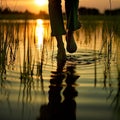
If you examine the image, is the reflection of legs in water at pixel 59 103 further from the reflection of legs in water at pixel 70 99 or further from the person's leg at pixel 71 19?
the person's leg at pixel 71 19

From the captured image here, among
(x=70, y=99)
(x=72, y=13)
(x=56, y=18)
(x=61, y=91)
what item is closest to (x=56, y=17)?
(x=56, y=18)

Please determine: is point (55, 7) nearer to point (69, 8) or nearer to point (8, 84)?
point (69, 8)

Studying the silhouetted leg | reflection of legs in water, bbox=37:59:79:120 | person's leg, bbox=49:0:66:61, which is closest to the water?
reflection of legs in water, bbox=37:59:79:120

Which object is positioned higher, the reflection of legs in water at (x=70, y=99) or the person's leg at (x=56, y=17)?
the person's leg at (x=56, y=17)

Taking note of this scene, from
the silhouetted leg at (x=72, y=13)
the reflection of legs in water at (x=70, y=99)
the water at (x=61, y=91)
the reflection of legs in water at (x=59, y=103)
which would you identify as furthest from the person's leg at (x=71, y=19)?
the reflection of legs in water at (x=59, y=103)

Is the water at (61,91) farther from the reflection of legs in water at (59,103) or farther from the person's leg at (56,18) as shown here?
the person's leg at (56,18)

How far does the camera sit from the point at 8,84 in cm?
275

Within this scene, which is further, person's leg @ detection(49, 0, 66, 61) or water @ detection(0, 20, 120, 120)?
person's leg @ detection(49, 0, 66, 61)

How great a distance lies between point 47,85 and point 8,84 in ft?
0.92

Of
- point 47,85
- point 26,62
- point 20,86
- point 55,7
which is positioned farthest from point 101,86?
point 55,7

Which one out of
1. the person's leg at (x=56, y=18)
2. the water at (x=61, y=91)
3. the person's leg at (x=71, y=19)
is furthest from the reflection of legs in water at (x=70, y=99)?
the person's leg at (x=71, y=19)

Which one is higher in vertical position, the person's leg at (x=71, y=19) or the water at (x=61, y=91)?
the person's leg at (x=71, y=19)

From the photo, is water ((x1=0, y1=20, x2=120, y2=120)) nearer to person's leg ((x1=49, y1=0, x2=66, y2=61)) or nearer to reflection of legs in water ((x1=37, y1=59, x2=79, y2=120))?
reflection of legs in water ((x1=37, y1=59, x2=79, y2=120))

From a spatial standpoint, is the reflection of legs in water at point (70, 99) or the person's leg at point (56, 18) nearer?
the reflection of legs in water at point (70, 99)
